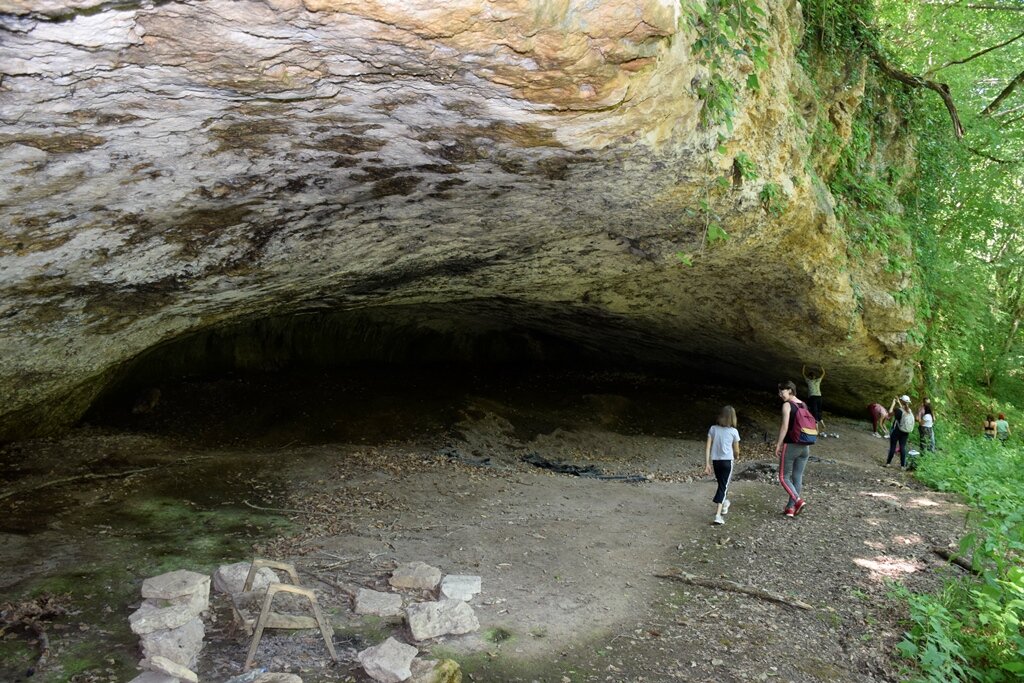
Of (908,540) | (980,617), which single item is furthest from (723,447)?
(980,617)

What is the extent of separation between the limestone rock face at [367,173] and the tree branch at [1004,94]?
5938 millimetres

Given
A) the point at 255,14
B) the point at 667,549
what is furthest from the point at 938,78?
the point at 255,14

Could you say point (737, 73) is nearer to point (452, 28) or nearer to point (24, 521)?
point (452, 28)

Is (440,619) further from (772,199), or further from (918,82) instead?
(918,82)

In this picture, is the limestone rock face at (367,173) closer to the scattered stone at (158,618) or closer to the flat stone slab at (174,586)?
the flat stone slab at (174,586)

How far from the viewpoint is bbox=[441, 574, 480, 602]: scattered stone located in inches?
203

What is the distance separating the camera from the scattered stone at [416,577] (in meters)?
5.27

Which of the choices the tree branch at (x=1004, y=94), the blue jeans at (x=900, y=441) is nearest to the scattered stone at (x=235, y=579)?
the blue jeans at (x=900, y=441)

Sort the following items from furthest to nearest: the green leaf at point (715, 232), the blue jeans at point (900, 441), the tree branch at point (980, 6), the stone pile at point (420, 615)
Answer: the tree branch at point (980, 6) < the blue jeans at point (900, 441) < the green leaf at point (715, 232) < the stone pile at point (420, 615)

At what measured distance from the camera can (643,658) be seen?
478 cm

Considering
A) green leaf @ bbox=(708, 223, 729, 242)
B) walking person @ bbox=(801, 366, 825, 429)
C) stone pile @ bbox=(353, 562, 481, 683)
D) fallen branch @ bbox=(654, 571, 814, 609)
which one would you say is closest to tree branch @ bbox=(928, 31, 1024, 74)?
walking person @ bbox=(801, 366, 825, 429)

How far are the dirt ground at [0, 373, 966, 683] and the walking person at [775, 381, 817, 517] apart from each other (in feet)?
1.06

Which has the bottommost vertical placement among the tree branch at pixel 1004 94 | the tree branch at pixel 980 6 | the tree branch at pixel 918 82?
the tree branch at pixel 918 82

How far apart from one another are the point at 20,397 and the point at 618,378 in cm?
1244
